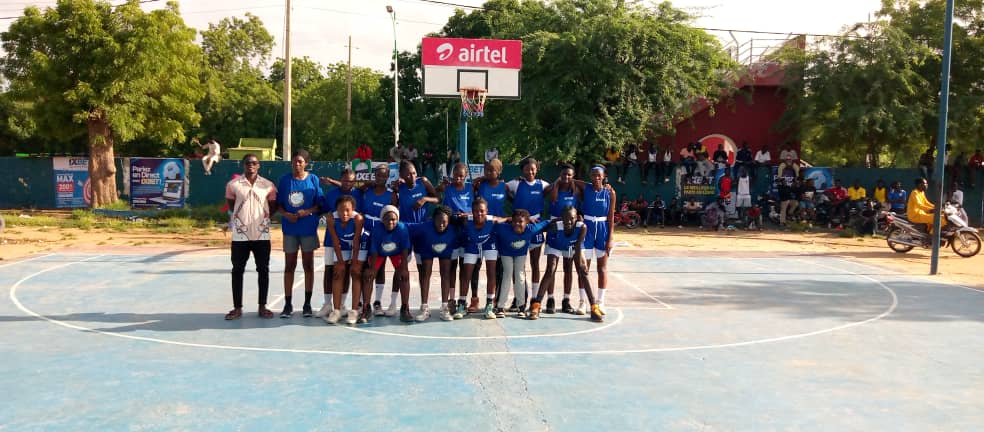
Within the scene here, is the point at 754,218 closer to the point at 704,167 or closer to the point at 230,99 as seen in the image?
the point at 704,167

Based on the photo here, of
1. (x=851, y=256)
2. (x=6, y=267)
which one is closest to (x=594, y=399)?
(x=6, y=267)

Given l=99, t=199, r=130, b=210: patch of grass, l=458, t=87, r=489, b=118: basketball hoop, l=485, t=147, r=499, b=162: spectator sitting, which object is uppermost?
l=458, t=87, r=489, b=118: basketball hoop

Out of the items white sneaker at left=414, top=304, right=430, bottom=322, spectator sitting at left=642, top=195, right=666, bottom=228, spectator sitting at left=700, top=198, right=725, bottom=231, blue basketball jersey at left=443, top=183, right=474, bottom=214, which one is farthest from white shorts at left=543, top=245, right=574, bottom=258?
spectator sitting at left=700, top=198, right=725, bottom=231

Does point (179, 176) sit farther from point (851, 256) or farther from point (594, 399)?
point (594, 399)

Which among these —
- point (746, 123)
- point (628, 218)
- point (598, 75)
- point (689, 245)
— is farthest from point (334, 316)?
point (746, 123)

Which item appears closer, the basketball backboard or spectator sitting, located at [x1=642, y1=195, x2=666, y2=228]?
the basketball backboard

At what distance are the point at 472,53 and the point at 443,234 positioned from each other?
705 cm

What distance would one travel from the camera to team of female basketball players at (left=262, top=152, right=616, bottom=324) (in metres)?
8.78

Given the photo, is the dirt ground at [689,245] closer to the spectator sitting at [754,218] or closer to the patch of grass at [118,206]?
the spectator sitting at [754,218]

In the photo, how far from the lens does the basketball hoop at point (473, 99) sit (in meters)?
15.0

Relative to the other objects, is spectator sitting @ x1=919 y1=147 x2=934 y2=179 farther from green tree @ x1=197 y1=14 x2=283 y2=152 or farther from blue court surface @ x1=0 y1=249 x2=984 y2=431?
green tree @ x1=197 y1=14 x2=283 y2=152

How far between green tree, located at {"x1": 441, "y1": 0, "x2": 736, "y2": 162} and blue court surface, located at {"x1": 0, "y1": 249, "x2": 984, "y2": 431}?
1240cm

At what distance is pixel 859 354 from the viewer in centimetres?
762

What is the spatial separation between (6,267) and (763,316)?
11998 millimetres
